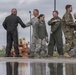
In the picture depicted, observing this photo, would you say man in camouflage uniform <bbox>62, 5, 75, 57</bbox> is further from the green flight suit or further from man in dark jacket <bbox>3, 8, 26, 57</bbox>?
man in dark jacket <bbox>3, 8, 26, 57</bbox>

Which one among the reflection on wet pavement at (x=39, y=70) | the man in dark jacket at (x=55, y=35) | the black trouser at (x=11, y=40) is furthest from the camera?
the black trouser at (x=11, y=40)

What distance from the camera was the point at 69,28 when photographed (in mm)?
18297

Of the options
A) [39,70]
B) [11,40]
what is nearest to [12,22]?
[11,40]

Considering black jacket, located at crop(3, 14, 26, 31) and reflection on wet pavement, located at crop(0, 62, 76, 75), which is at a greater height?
black jacket, located at crop(3, 14, 26, 31)

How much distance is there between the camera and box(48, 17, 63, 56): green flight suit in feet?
60.6

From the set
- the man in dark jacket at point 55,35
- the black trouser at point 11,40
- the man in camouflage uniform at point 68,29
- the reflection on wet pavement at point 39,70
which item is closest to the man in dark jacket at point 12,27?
the black trouser at point 11,40

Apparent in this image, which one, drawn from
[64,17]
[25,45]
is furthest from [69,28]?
[25,45]

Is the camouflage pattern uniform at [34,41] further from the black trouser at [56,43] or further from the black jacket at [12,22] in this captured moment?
the black trouser at [56,43]

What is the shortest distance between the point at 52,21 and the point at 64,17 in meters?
0.56

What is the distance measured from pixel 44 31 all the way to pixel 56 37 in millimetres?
655

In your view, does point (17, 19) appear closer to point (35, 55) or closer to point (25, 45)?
point (35, 55)

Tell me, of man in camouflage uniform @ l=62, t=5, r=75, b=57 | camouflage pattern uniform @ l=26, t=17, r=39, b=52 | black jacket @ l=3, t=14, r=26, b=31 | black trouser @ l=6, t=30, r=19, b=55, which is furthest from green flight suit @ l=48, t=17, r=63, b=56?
black trouser @ l=6, t=30, r=19, b=55

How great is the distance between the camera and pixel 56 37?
18766mm

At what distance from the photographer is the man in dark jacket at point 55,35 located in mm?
18469
